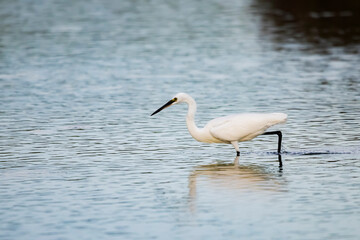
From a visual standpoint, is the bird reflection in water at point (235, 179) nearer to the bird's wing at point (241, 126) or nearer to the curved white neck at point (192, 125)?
the bird's wing at point (241, 126)

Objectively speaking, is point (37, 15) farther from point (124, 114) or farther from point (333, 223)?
point (333, 223)

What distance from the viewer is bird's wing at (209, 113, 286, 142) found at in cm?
1405

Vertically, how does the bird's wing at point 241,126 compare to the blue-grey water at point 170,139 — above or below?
above

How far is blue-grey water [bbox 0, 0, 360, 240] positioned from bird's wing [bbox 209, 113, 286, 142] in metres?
0.38

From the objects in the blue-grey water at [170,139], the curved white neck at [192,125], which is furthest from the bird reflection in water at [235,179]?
the curved white neck at [192,125]

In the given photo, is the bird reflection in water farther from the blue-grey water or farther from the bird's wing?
the bird's wing

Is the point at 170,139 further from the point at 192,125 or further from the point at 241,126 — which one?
the point at 241,126

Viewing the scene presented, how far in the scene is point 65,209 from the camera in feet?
37.0

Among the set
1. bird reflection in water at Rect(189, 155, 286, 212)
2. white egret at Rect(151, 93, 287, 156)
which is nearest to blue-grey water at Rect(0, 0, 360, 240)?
bird reflection in water at Rect(189, 155, 286, 212)

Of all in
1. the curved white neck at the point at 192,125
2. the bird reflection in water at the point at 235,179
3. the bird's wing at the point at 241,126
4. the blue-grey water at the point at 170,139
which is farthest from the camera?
the curved white neck at the point at 192,125

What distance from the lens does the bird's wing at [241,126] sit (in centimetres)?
1405

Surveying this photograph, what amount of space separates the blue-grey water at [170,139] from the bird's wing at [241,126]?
15.1 inches

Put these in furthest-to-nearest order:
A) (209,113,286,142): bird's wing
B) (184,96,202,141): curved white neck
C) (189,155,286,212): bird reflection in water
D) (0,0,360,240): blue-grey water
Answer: (184,96,202,141): curved white neck
(209,113,286,142): bird's wing
(189,155,286,212): bird reflection in water
(0,0,360,240): blue-grey water

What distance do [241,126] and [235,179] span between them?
5.07 feet
